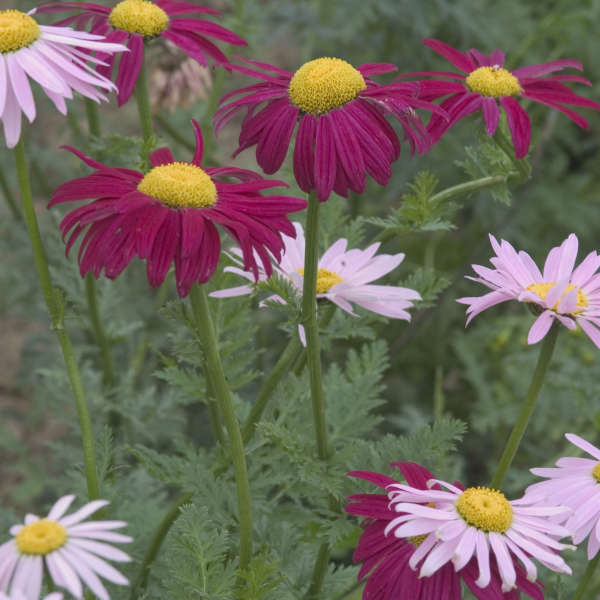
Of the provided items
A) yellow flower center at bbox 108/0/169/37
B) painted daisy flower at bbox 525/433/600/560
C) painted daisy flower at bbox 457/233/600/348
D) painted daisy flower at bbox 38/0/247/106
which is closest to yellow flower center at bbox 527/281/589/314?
painted daisy flower at bbox 457/233/600/348

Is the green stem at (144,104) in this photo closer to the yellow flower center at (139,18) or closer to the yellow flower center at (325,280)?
the yellow flower center at (139,18)

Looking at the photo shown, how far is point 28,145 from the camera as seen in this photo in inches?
78.2

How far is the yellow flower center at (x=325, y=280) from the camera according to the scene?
1.05 meters

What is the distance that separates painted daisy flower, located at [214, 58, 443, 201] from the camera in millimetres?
839

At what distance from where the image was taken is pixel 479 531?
0.78m

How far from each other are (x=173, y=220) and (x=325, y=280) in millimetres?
309

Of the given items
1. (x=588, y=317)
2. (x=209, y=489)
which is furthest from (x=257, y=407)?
(x=588, y=317)

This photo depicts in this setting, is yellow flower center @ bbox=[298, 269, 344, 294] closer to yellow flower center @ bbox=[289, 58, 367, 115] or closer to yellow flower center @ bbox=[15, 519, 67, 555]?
yellow flower center @ bbox=[289, 58, 367, 115]

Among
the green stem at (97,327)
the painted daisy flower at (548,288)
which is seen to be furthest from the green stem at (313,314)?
the green stem at (97,327)

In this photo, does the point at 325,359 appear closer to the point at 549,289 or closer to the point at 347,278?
the point at 347,278

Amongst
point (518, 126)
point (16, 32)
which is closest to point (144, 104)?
point (16, 32)

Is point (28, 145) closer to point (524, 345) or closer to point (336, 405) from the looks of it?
point (336, 405)

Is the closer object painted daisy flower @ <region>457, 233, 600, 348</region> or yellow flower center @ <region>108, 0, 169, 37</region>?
painted daisy flower @ <region>457, 233, 600, 348</region>

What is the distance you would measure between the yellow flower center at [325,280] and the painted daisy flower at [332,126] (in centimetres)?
19
